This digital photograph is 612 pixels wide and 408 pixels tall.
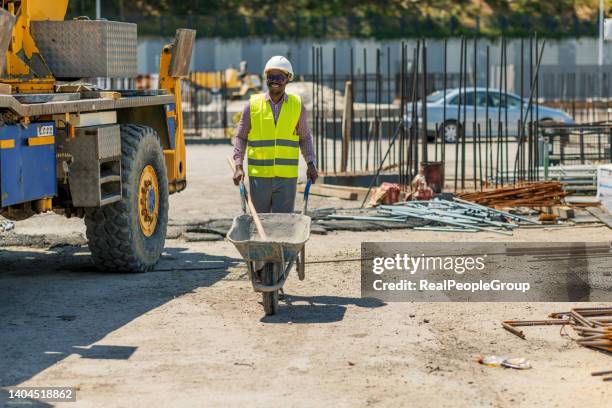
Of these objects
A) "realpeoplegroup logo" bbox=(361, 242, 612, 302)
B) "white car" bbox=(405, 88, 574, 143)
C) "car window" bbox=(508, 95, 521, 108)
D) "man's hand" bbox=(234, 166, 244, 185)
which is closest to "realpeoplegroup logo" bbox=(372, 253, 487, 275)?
"realpeoplegroup logo" bbox=(361, 242, 612, 302)

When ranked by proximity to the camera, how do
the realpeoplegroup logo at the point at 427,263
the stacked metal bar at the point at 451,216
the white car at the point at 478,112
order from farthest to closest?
the white car at the point at 478,112
the stacked metal bar at the point at 451,216
the realpeoplegroup logo at the point at 427,263

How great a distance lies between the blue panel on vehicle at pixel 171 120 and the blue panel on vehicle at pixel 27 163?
2627 millimetres

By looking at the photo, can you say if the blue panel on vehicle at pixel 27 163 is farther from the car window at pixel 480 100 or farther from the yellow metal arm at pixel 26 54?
the car window at pixel 480 100

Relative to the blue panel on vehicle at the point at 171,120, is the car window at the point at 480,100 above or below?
below

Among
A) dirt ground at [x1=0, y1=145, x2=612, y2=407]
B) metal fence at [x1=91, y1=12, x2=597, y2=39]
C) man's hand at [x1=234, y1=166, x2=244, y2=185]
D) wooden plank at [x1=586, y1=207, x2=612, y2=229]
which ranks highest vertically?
metal fence at [x1=91, y1=12, x2=597, y2=39]

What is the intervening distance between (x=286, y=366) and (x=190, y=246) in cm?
576

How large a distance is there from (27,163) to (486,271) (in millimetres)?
A: 4260

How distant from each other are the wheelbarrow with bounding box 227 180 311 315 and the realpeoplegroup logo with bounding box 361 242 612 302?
100 cm

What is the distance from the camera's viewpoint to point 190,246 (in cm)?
1297

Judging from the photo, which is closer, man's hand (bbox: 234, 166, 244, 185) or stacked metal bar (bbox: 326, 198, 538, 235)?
man's hand (bbox: 234, 166, 244, 185)

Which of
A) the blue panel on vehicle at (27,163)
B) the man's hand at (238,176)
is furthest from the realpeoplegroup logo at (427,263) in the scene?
the blue panel on vehicle at (27,163)

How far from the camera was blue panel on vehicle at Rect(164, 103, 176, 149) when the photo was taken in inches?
482

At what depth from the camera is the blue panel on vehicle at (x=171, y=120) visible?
1225 centimetres

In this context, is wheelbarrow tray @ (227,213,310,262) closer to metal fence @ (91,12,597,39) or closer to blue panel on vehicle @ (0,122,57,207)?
blue panel on vehicle @ (0,122,57,207)
